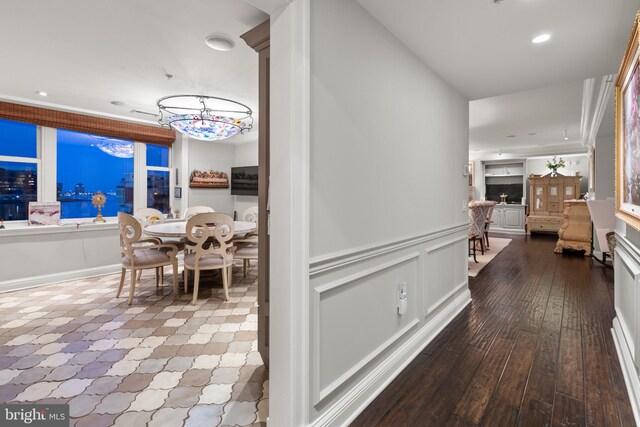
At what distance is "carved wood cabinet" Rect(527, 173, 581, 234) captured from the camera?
336 inches

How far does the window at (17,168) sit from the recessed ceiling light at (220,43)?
11.8 feet

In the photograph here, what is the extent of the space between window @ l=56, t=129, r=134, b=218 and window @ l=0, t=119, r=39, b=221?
28 cm

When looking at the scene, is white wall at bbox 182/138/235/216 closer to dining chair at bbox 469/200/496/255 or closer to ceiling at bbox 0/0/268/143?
ceiling at bbox 0/0/268/143

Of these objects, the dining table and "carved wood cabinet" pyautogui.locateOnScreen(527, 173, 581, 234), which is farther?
"carved wood cabinet" pyautogui.locateOnScreen(527, 173, 581, 234)

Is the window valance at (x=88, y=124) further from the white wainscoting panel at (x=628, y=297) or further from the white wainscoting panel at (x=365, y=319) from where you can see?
the white wainscoting panel at (x=628, y=297)

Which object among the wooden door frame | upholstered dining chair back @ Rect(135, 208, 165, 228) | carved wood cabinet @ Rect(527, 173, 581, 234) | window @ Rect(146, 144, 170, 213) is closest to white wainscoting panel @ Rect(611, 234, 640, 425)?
the wooden door frame

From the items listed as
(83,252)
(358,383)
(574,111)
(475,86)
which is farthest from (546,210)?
(83,252)

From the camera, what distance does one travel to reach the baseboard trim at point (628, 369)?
164 cm

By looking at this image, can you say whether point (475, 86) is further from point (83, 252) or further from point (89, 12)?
point (83, 252)

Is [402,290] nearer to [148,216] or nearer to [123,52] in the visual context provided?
[123,52]

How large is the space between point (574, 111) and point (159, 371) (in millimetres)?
6312

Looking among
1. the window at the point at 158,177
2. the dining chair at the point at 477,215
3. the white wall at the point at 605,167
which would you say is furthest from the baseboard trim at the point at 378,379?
the window at the point at 158,177

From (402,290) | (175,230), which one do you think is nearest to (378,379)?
(402,290)

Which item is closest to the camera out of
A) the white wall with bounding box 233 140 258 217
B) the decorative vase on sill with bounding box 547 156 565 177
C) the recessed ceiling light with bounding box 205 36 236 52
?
the recessed ceiling light with bounding box 205 36 236 52
